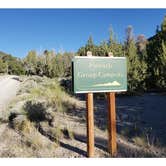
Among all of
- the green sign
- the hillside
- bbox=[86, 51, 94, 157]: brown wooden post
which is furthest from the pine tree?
bbox=[86, 51, 94, 157]: brown wooden post

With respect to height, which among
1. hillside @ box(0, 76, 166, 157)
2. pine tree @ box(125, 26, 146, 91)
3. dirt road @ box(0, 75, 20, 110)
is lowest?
hillside @ box(0, 76, 166, 157)

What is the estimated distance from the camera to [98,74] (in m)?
6.37

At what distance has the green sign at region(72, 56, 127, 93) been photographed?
616cm

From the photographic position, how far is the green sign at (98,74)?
20.2 ft

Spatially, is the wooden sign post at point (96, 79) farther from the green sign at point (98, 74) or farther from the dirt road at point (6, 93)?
the dirt road at point (6, 93)

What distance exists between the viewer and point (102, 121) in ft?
33.8

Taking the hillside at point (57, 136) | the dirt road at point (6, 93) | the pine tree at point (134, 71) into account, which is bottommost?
the hillside at point (57, 136)

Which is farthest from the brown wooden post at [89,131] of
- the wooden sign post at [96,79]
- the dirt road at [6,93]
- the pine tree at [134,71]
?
the pine tree at [134,71]

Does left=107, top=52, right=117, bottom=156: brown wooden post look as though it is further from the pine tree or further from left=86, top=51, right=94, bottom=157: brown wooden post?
the pine tree

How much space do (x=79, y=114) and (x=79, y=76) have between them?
18.7ft

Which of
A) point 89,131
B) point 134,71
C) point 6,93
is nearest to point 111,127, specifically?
point 89,131

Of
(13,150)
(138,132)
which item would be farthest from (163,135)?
(13,150)

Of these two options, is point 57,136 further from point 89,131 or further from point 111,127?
point 111,127
